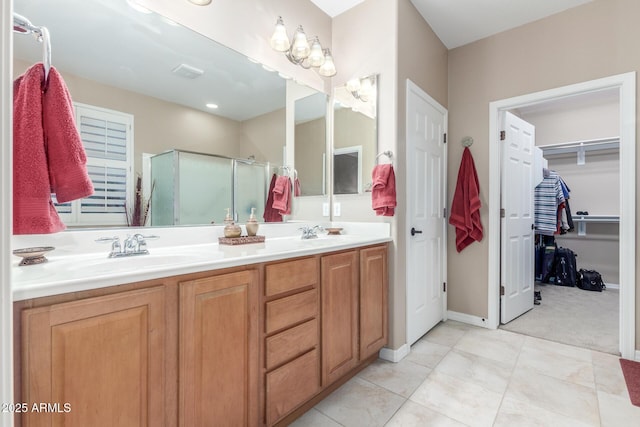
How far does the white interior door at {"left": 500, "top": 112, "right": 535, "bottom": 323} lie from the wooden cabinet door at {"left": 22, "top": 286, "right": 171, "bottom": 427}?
2.92m

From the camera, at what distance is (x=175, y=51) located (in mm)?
1567

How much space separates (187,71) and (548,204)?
4168mm

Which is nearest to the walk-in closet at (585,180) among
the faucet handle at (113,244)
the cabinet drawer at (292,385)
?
the cabinet drawer at (292,385)

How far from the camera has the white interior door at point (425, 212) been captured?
2.33m

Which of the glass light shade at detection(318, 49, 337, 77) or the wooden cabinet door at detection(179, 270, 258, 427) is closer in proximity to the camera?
the wooden cabinet door at detection(179, 270, 258, 427)

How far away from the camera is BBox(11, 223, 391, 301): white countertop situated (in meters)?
0.78

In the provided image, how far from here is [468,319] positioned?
111 inches

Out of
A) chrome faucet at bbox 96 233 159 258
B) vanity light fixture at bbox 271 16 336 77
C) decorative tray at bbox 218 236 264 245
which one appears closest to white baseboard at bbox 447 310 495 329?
decorative tray at bbox 218 236 264 245

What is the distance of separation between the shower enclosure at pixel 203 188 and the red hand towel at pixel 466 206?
1.89 meters

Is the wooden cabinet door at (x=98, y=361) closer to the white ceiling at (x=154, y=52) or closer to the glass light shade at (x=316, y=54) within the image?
the white ceiling at (x=154, y=52)

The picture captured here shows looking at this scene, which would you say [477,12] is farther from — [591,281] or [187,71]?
[591,281]

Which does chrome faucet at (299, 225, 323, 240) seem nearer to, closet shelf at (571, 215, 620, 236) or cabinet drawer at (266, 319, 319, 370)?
cabinet drawer at (266, 319, 319, 370)

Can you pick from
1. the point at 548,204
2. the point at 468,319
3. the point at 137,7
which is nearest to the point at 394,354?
the point at 468,319
